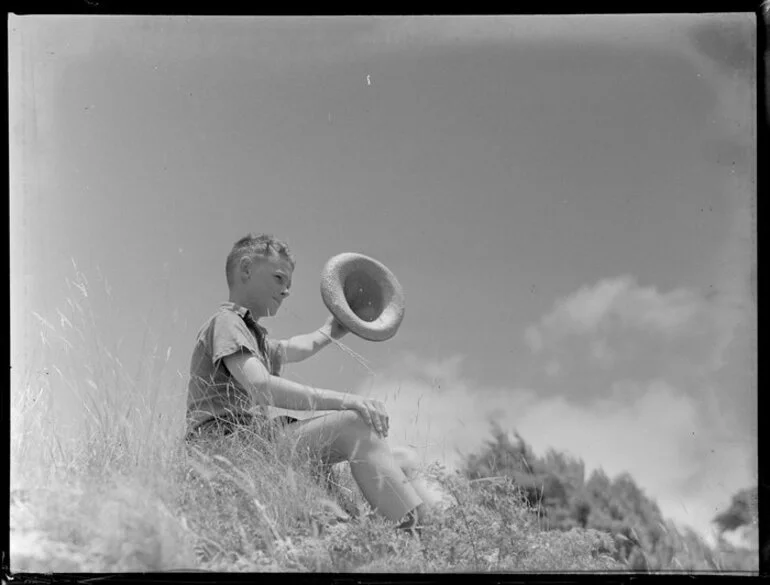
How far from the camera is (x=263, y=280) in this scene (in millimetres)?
5328

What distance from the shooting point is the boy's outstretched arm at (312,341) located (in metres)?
5.40

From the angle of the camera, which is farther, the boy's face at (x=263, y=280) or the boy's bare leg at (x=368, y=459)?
the boy's face at (x=263, y=280)

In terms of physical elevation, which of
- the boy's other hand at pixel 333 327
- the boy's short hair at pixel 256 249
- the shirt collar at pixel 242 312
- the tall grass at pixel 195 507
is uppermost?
the boy's short hair at pixel 256 249

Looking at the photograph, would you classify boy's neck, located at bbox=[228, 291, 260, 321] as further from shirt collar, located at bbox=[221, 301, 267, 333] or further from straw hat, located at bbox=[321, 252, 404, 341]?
straw hat, located at bbox=[321, 252, 404, 341]

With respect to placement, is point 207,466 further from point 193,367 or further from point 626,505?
point 626,505

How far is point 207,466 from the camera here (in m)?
5.08

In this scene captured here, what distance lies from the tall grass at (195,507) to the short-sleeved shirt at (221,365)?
96 millimetres

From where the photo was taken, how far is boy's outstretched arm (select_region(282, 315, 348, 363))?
5398 millimetres

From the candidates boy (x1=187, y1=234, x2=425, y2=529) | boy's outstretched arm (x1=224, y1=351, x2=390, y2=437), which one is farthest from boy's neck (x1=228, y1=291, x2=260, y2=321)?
boy's outstretched arm (x1=224, y1=351, x2=390, y2=437)

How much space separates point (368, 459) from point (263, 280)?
90 centimetres

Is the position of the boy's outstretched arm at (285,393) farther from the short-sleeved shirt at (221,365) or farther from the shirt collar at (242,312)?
the shirt collar at (242,312)

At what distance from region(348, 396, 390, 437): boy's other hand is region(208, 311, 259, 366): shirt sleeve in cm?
48

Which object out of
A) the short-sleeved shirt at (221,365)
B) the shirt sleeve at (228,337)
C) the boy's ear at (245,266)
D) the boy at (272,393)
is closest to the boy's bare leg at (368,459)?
the boy at (272,393)

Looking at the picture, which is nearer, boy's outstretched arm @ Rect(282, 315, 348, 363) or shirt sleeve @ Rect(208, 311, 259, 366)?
shirt sleeve @ Rect(208, 311, 259, 366)
